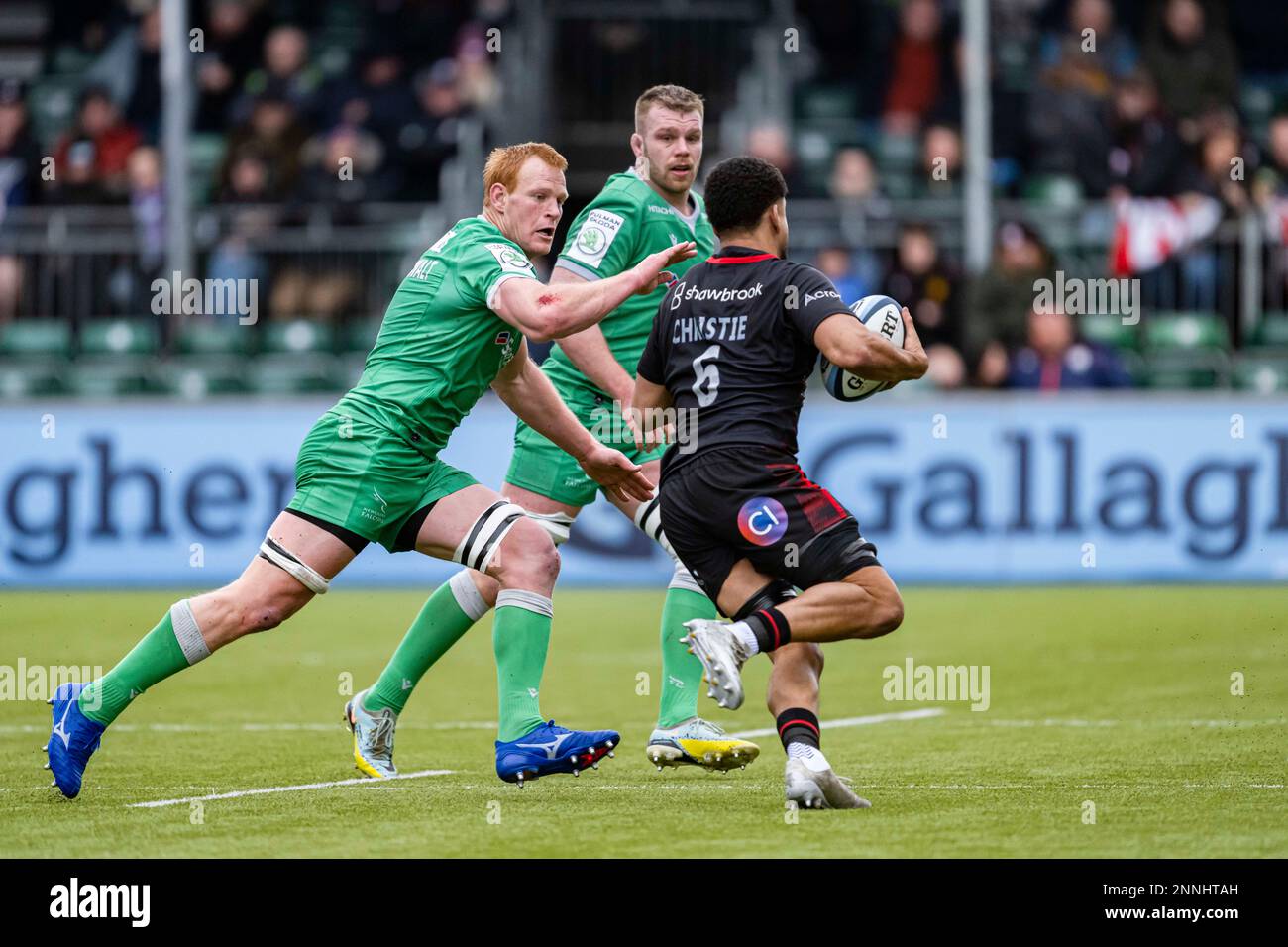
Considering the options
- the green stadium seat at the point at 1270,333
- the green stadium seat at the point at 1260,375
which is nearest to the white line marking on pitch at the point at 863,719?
the green stadium seat at the point at 1260,375

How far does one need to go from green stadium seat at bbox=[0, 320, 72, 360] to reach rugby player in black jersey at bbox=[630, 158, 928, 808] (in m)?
12.5

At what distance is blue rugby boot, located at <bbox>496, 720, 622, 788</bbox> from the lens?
24.4 ft

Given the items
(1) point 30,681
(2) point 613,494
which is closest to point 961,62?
(1) point 30,681

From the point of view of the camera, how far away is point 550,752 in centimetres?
749

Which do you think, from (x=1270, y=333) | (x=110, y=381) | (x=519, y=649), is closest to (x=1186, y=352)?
(x=1270, y=333)

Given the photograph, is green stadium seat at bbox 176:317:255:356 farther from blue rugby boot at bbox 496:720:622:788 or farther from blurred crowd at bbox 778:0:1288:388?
blue rugby boot at bbox 496:720:622:788

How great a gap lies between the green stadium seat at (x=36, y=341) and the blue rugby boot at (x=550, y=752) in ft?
40.9

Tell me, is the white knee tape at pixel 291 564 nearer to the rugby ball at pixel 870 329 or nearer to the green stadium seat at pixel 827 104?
the rugby ball at pixel 870 329

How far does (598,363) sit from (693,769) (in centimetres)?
170

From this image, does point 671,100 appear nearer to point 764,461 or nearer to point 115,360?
point 764,461

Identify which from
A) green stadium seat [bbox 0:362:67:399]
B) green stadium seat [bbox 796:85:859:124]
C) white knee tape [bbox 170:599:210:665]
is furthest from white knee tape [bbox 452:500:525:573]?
green stadium seat [bbox 796:85:859:124]

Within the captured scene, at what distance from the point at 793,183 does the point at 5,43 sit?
36.0 ft

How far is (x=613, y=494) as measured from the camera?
827cm

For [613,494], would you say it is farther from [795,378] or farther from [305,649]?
[305,649]
